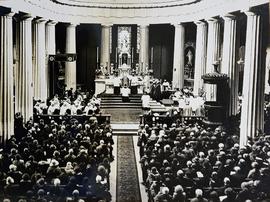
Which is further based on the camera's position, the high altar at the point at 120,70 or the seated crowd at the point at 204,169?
the high altar at the point at 120,70

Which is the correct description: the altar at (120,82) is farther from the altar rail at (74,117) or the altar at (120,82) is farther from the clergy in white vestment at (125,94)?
the altar rail at (74,117)

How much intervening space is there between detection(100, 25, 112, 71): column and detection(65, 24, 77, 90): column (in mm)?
2495

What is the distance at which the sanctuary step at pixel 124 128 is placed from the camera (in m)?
23.8

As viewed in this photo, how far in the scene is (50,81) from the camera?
3412 cm

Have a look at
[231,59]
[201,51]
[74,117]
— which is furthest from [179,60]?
[74,117]

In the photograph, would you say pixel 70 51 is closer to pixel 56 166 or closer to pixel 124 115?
pixel 124 115

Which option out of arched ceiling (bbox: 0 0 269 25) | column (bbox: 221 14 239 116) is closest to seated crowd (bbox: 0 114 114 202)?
column (bbox: 221 14 239 116)

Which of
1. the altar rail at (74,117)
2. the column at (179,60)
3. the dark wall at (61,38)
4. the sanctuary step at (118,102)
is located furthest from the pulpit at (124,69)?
the altar rail at (74,117)

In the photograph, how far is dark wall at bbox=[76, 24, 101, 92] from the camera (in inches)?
1619

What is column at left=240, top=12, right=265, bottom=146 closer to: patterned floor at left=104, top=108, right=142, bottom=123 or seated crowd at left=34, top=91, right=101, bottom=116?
patterned floor at left=104, top=108, right=142, bottom=123

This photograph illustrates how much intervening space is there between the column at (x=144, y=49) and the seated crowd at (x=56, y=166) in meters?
20.6

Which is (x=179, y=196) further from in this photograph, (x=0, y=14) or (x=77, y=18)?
(x=77, y=18)

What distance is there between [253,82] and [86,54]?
24.9 metres

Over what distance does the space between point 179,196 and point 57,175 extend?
3957 millimetres
